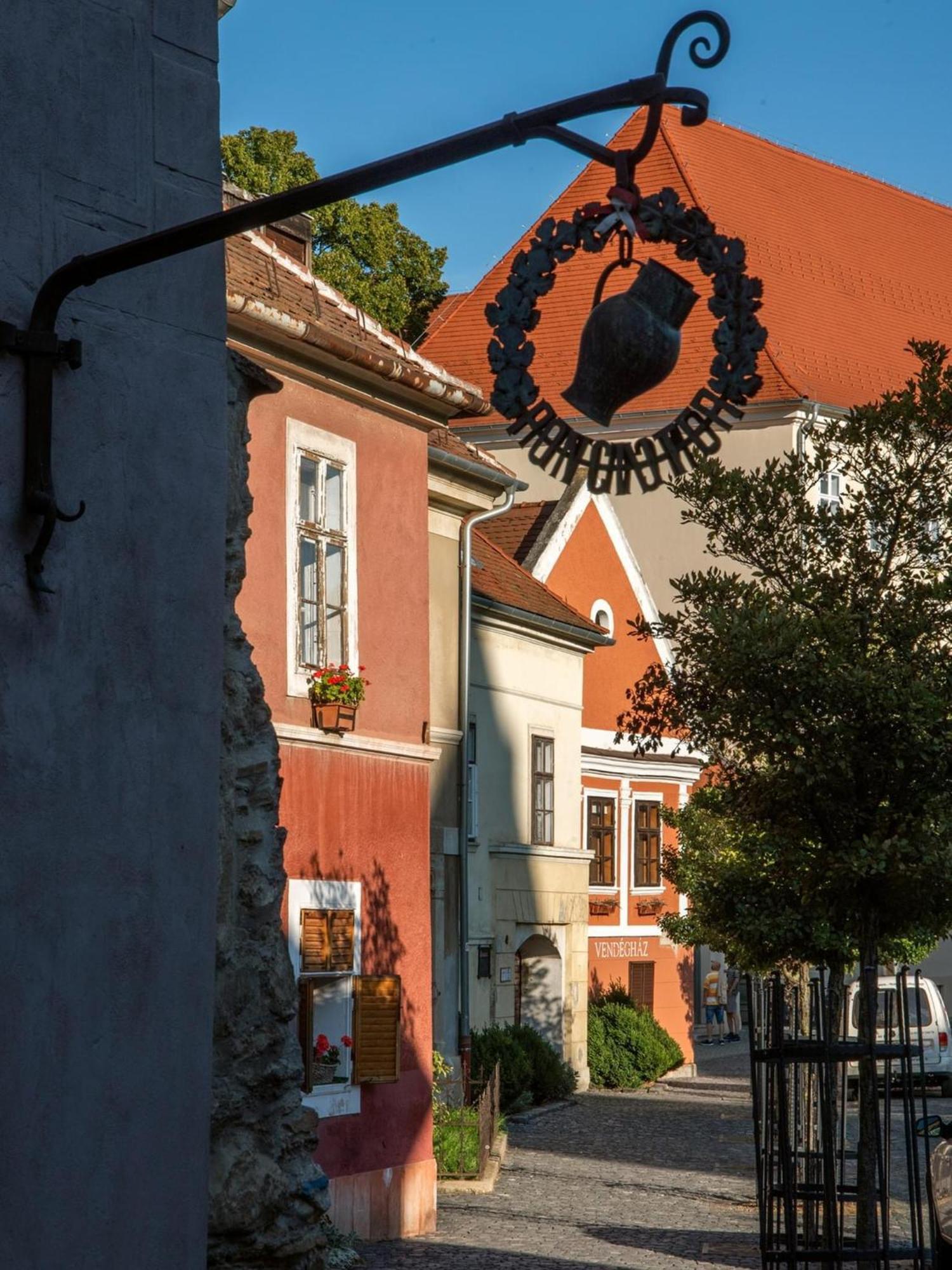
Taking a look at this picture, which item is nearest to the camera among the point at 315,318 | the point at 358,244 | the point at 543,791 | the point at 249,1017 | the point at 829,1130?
the point at 249,1017

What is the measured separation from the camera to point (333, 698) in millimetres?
13625

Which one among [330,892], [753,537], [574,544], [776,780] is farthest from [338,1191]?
[574,544]

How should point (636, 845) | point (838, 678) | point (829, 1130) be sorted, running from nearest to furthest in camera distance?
point (829, 1130) < point (838, 678) < point (636, 845)

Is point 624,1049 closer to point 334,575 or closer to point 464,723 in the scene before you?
point 464,723

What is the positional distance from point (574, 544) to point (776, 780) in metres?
21.2

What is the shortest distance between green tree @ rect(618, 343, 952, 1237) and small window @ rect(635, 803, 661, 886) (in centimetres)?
2155

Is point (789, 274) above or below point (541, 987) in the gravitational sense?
above

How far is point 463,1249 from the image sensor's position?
1401 cm

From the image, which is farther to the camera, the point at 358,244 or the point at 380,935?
the point at 358,244

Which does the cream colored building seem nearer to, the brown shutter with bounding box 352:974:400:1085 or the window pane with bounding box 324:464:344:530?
the window pane with bounding box 324:464:344:530

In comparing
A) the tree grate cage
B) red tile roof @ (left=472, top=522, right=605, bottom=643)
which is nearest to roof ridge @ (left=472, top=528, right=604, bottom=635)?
red tile roof @ (left=472, top=522, right=605, bottom=643)

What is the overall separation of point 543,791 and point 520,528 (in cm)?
582

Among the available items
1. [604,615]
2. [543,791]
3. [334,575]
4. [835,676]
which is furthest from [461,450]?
[604,615]

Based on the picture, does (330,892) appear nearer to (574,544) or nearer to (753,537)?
(753,537)
